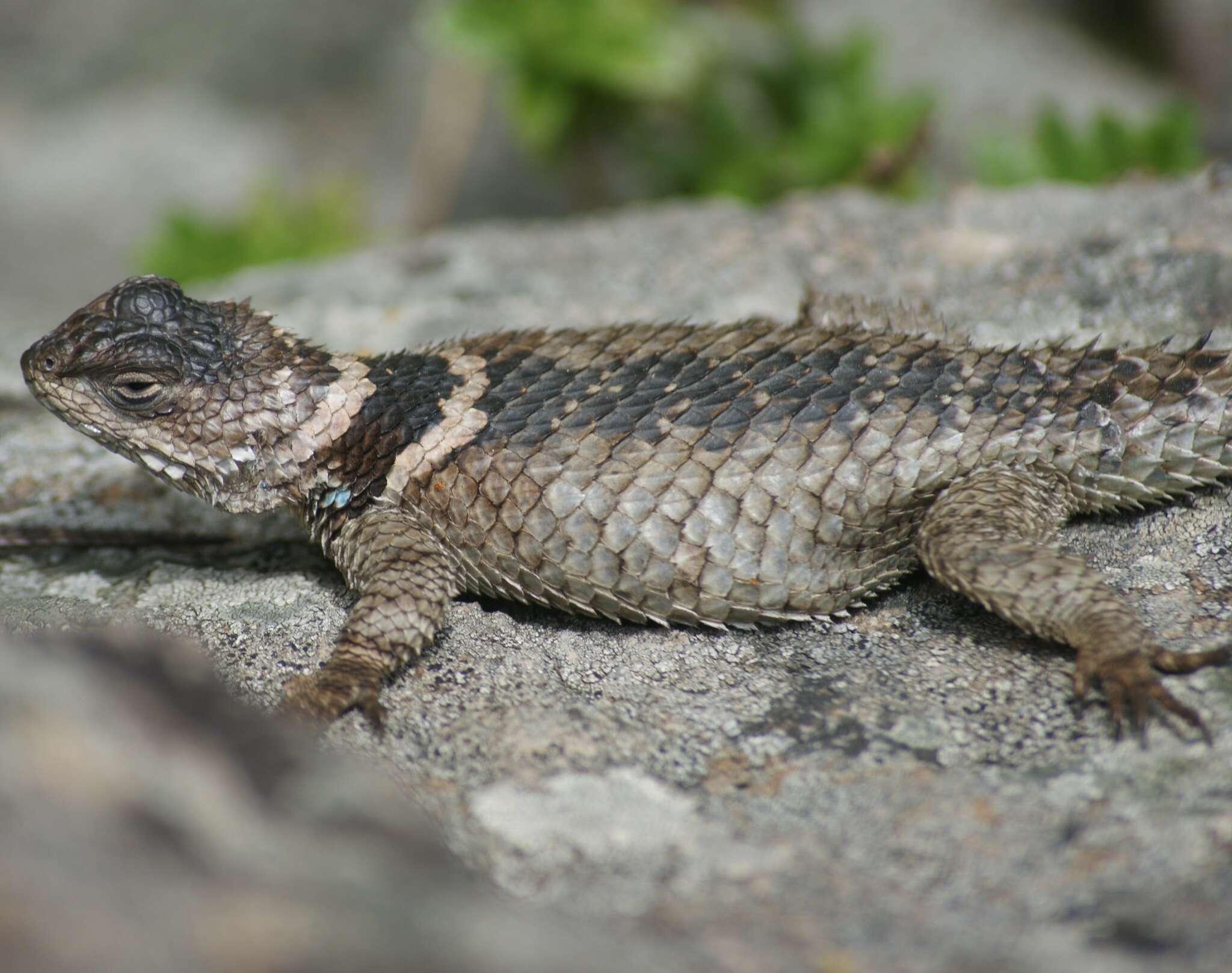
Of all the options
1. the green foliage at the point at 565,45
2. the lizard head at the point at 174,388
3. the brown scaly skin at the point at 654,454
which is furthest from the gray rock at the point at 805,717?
the green foliage at the point at 565,45

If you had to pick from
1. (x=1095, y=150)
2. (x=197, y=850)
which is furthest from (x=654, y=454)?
(x=1095, y=150)

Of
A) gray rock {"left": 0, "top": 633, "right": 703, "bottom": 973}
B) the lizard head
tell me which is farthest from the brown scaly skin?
gray rock {"left": 0, "top": 633, "right": 703, "bottom": 973}

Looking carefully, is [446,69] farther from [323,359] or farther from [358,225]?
[323,359]

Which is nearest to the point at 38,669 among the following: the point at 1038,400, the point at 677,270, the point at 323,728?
the point at 323,728

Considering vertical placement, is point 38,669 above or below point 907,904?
below

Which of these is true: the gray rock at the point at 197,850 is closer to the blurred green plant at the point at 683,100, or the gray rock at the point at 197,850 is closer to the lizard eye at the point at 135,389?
the lizard eye at the point at 135,389

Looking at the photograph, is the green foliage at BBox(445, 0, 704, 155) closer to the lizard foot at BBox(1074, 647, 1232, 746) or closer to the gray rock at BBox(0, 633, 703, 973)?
the lizard foot at BBox(1074, 647, 1232, 746)
